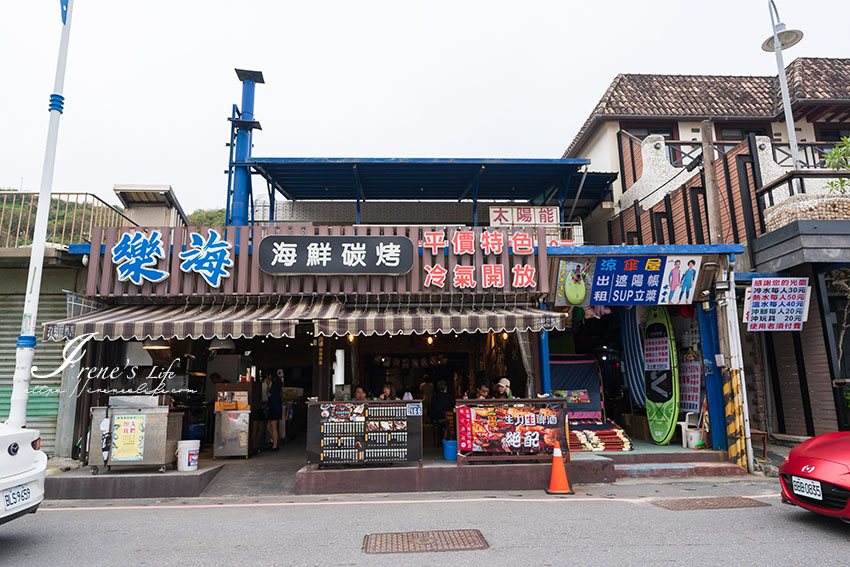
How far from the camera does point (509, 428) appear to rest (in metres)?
9.74

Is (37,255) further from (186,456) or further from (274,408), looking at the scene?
(274,408)

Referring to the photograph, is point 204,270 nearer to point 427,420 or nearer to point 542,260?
point 542,260

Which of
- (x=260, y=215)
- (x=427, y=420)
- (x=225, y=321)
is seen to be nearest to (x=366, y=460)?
(x=225, y=321)

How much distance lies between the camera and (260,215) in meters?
18.4

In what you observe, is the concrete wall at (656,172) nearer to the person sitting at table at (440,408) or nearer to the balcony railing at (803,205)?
the balcony railing at (803,205)

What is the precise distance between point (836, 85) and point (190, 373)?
2248cm

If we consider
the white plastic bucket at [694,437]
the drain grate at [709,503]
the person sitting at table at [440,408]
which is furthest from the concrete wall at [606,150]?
the drain grate at [709,503]

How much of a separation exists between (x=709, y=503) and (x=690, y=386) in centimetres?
476

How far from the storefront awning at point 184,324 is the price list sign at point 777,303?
8.64m

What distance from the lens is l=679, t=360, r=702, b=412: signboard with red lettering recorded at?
1190 cm

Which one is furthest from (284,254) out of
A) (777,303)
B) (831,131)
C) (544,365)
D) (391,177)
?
(831,131)

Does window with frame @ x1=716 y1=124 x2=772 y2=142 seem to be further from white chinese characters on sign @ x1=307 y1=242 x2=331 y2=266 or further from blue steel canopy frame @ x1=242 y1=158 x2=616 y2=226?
white chinese characters on sign @ x1=307 y1=242 x2=331 y2=266

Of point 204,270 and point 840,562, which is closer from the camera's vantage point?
point 840,562

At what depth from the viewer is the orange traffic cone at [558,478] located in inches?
350
